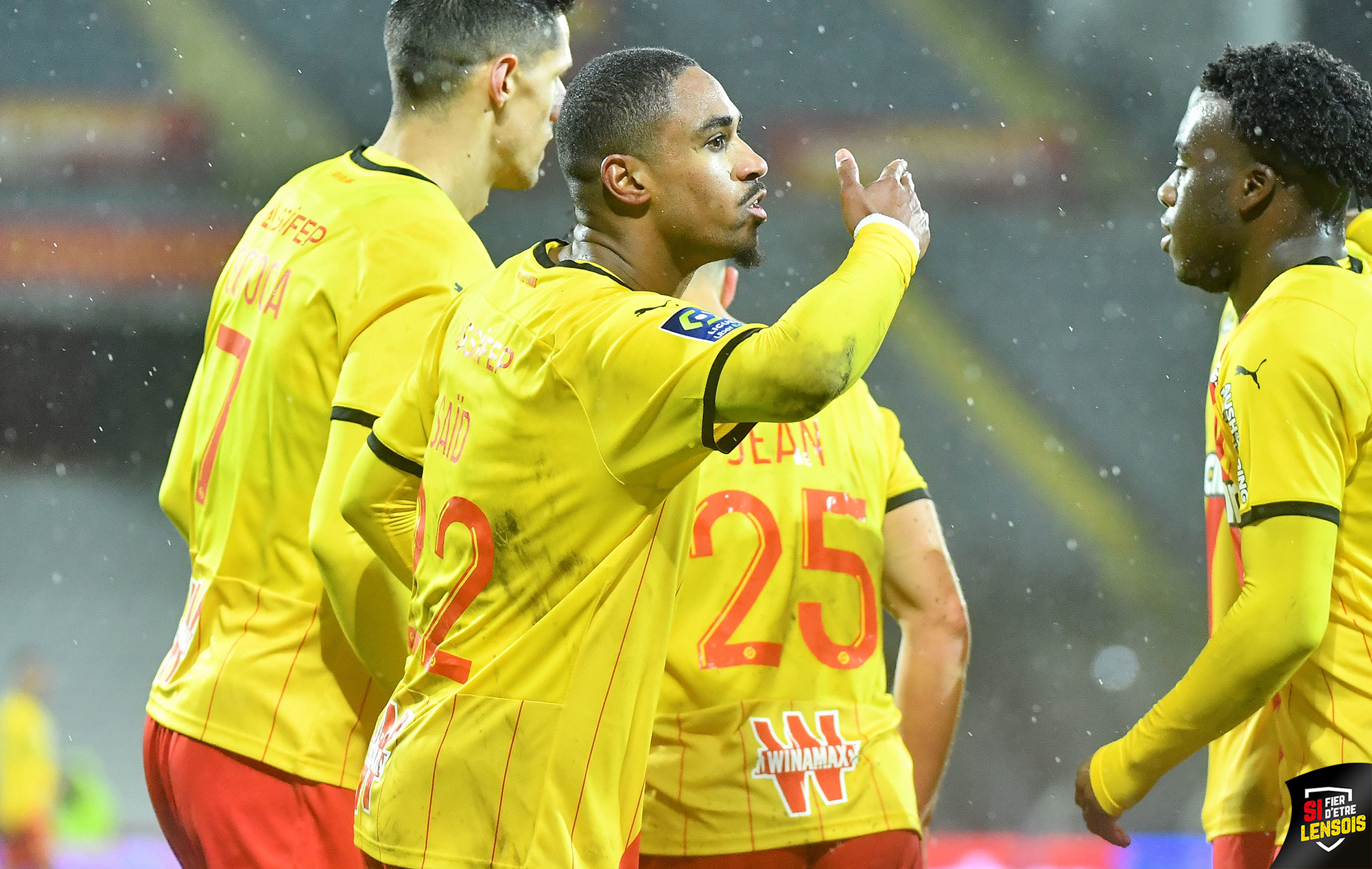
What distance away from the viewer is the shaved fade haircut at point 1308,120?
2459mm

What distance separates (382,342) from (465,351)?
0.45 m

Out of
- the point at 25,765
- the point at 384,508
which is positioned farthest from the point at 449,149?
the point at 25,765

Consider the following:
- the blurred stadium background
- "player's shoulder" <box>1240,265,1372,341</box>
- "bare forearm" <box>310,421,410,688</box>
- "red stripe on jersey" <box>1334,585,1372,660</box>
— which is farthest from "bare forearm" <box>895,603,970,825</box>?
the blurred stadium background

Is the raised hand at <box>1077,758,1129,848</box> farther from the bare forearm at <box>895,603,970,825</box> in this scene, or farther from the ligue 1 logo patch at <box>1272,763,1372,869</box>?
the bare forearm at <box>895,603,970,825</box>

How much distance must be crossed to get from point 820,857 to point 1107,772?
1.73ft

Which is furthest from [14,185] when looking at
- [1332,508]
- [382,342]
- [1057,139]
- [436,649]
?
[1332,508]

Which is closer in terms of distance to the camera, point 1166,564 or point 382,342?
point 382,342

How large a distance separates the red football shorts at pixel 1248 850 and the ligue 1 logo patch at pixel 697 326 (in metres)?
1.43

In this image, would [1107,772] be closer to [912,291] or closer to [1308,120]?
[1308,120]

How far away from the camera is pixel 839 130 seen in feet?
27.0

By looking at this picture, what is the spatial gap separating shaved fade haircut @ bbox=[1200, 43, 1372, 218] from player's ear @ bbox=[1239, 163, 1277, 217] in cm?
2

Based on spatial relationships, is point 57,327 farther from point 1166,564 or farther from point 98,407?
point 1166,564

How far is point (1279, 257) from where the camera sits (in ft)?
8.11

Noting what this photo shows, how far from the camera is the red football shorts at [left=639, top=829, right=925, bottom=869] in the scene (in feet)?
8.22
